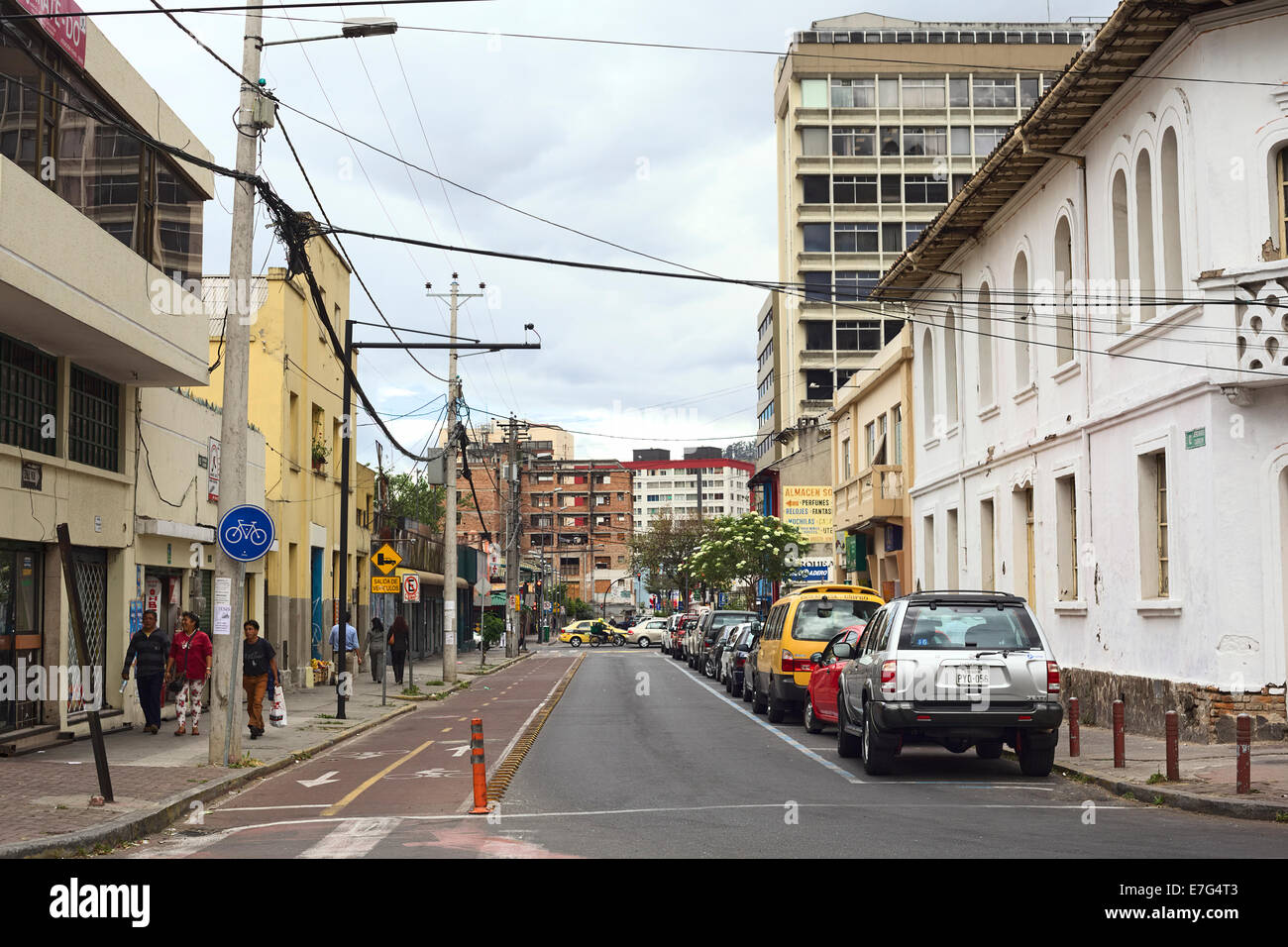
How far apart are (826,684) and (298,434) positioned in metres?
19.2

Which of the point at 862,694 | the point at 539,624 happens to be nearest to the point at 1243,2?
the point at 862,694

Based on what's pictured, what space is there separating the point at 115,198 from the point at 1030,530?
1683cm

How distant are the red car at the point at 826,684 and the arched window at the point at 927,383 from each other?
14540 mm

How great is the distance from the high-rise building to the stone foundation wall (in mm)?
57305

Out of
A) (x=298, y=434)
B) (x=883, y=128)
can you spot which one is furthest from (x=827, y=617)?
(x=883, y=128)

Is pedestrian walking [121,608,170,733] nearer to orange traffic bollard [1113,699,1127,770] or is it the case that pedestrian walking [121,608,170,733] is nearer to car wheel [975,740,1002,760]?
car wheel [975,740,1002,760]

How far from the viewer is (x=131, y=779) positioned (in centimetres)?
1505

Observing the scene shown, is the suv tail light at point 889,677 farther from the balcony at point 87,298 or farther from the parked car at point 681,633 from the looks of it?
the parked car at point 681,633

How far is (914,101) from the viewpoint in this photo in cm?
7862

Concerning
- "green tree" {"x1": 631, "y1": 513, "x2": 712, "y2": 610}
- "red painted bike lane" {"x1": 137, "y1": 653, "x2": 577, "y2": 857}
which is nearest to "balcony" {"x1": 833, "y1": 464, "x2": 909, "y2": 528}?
"red painted bike lane" {"x1": 137, "y1": 653, "x2": 577, "y2": 857}

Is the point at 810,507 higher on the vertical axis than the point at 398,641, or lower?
higher

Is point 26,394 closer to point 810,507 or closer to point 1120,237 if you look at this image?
point 1120,237

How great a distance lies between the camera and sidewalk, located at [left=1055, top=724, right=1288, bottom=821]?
12016 millimetres
